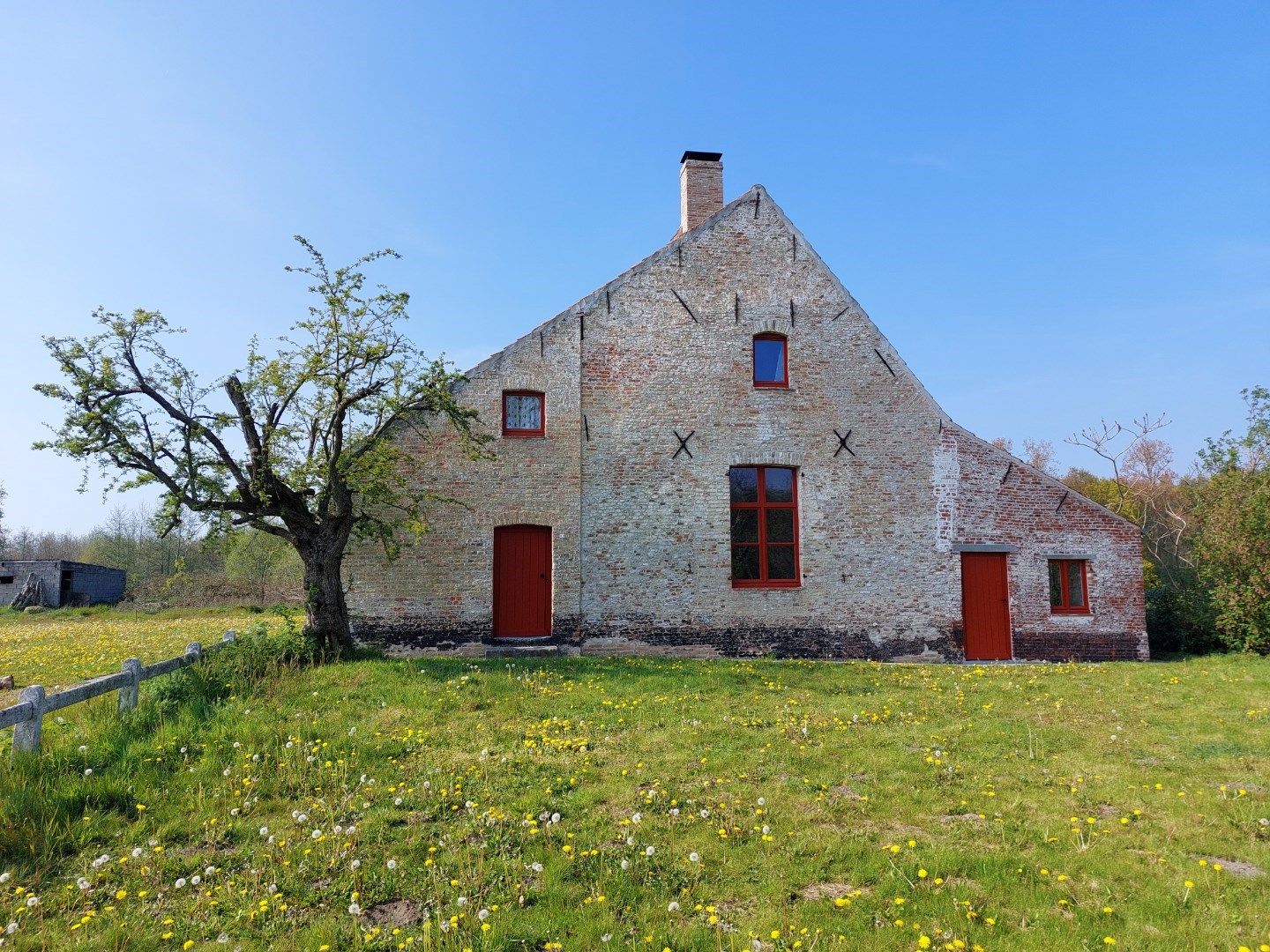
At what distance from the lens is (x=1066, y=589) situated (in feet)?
47.5

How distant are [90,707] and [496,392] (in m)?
7.87

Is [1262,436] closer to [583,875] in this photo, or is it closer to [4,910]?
[583,875]

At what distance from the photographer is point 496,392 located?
13516 mm

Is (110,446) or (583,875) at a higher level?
(110,446)

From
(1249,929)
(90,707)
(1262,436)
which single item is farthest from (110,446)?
(1262,436)

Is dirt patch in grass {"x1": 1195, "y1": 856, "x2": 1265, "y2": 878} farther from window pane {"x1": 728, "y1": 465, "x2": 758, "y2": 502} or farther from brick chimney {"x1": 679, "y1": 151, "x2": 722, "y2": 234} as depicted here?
brick chimney {"x1": 679, "y1": 151, "x2": 722, "y2": 234}

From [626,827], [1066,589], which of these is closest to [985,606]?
[1066,589]

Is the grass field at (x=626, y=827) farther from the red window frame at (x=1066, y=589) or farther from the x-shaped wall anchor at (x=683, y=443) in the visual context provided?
the x-shaped wall anchor at (x=683, y=443)

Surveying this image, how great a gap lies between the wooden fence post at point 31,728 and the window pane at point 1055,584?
15192mm

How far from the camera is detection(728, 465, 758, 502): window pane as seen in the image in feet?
46.2

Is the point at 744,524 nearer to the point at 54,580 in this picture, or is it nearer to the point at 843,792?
the point at 843,792

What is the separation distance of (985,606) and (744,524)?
16.1 ft

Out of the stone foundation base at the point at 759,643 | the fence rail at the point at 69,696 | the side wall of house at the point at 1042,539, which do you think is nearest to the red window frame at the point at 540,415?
the stone foundation base at the point at 759,643

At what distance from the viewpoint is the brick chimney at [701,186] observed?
15.7 meters
